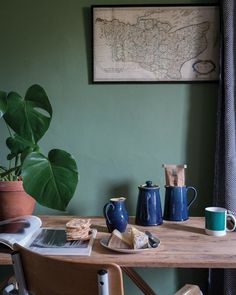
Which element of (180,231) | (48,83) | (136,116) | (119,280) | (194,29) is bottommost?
(180,231)

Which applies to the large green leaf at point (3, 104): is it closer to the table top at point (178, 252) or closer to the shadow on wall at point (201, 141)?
the table top at point (178, 252)

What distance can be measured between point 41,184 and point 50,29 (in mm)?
873

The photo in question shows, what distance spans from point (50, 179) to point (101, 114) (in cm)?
61

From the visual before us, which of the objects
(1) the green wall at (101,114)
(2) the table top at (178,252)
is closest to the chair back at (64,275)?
(2) the table top at (178,252)

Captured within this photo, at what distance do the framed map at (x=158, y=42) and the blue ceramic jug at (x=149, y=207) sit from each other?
22.5 inches

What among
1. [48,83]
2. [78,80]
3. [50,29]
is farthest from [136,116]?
[50,29]

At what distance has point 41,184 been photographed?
131cm

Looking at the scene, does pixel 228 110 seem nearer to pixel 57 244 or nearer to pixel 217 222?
pixel 217 222

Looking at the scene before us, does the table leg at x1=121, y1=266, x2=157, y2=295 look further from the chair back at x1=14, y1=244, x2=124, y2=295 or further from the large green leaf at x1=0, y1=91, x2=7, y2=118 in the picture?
the large green leaf at x1=0, y1=91, x2=7, y2=118

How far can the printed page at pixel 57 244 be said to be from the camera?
1.23 meters

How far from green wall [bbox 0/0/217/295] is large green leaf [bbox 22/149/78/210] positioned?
1.49 ft

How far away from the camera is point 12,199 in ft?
4.95

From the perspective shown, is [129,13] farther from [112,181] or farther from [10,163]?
[10,163]

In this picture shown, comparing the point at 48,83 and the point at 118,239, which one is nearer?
the point at 118,239
